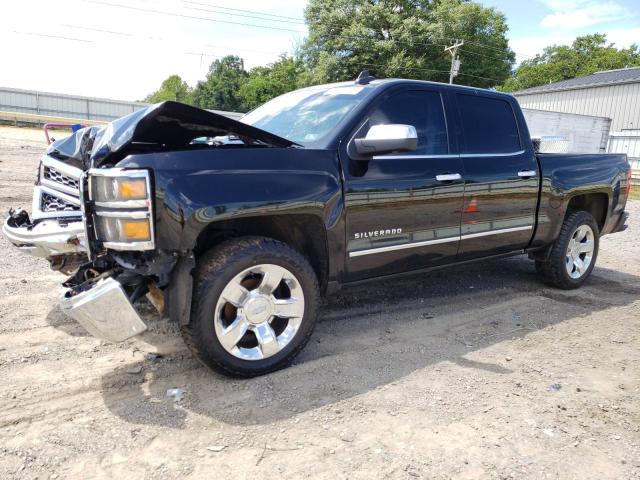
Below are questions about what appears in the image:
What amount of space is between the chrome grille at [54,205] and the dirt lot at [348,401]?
2.91 ft

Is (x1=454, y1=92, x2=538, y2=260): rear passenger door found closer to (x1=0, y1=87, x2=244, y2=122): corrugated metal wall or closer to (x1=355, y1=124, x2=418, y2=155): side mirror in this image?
(x1=355, y1=124, x2=418, y2=155): side mirror

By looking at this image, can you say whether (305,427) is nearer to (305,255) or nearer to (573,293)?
(305,255)

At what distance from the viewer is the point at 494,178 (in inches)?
164

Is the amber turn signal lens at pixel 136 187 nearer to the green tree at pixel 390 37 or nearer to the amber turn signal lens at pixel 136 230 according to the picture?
the amber turn signal lens at pixel 136 230

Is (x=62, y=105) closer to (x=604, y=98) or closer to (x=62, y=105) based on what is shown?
(x=62, y=105)

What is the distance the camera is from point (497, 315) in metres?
4.38

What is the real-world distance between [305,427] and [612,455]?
154cm

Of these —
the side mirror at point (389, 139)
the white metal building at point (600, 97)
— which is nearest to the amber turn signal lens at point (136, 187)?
the side mirror at point (389, 139)

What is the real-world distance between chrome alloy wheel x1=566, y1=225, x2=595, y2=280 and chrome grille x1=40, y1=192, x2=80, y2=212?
14.9 feet

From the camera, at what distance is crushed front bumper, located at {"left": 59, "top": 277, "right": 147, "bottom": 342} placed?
2.46 metres

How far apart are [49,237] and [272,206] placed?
1429 millimetres

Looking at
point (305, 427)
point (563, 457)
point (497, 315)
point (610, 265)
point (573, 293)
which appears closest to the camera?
point (563, 457)

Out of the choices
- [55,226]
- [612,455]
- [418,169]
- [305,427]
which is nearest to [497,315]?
[418,169]

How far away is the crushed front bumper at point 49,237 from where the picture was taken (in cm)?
300
